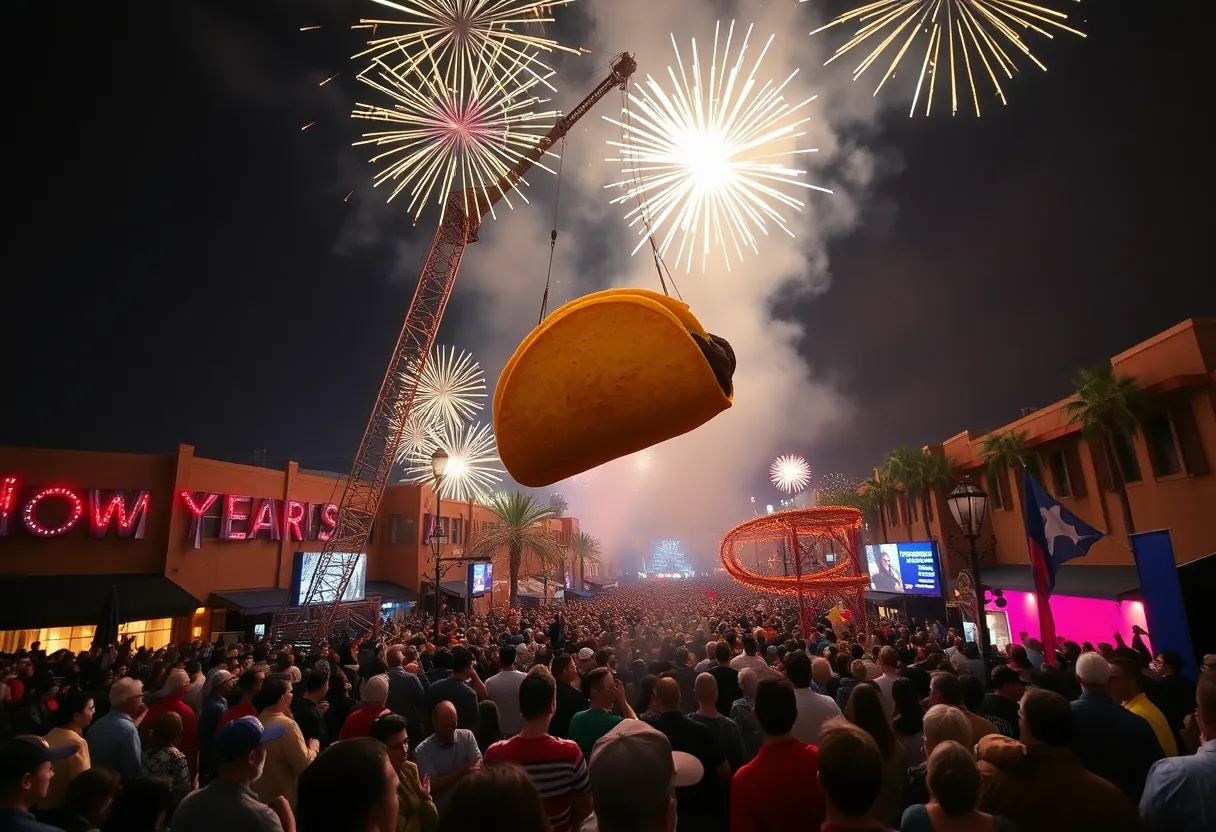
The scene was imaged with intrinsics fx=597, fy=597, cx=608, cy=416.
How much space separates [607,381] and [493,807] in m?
1.27

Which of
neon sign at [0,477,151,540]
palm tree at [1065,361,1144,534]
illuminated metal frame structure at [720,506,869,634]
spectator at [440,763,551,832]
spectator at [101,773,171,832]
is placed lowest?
spectator at [101,773,171,832]

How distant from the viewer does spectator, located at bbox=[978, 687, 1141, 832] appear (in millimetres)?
2768

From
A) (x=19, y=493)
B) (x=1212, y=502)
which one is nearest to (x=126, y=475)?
(x=19, y=493)

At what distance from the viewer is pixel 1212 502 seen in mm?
16594

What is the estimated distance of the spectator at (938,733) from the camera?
354 centimetres

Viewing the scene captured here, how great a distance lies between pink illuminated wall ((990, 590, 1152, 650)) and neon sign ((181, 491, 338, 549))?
3152 cm

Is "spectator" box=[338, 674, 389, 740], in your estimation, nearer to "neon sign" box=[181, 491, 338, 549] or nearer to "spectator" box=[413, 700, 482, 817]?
"spectator" box=[413, 700, 482, 817]

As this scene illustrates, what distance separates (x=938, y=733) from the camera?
3598mm

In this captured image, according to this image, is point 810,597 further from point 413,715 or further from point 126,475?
point 126,475

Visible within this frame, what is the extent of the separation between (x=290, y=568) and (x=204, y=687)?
929 inches

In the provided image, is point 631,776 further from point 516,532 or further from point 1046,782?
point 516,532

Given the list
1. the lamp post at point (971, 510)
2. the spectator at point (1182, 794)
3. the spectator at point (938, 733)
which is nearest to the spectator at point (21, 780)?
the spectator at point (938, 733)

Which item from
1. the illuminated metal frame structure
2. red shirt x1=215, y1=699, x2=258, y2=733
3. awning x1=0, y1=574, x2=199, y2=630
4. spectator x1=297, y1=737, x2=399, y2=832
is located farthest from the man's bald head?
awning x1=0, y1=574, x2=199, y2=630

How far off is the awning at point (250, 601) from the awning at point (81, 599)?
1.86 metres
